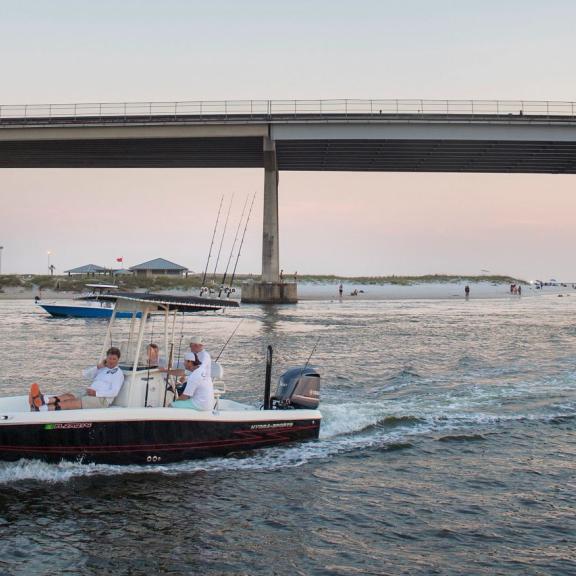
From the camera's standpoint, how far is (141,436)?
1088 centimetres

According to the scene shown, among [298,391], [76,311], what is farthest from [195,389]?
[76,311]

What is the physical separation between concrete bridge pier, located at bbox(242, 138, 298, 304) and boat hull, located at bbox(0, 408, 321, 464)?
5105cm

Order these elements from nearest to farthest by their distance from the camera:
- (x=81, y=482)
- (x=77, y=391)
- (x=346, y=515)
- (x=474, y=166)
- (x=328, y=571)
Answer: (x=328, y=571) → (x=346, y=515) → (x=81, y=482) → (x=77, y=391) → (x=474, y=166)

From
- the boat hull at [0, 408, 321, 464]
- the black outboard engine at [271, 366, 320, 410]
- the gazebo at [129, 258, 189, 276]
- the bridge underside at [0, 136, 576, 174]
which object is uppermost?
the bridge underside at [0, 136, 576, 174]

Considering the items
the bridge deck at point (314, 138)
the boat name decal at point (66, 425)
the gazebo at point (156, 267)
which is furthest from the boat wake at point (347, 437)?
the gazebo at point (156, 267)

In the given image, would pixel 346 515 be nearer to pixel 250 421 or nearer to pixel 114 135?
pixel 250 421

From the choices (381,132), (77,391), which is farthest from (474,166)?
(77,391)

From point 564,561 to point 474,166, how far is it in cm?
6567

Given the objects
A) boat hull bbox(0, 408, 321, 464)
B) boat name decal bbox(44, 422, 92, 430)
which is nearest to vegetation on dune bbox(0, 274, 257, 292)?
boat hull bbox(0, 408, 321, 464)

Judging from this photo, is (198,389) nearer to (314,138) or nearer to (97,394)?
(97,394)

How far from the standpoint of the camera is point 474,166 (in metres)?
69.8

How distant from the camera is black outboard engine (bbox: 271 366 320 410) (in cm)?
1289

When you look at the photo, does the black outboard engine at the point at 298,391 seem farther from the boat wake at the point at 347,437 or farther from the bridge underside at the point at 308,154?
the bridge underside at the point at 308,154

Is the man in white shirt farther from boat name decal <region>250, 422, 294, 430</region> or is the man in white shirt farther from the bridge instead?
the bridge
